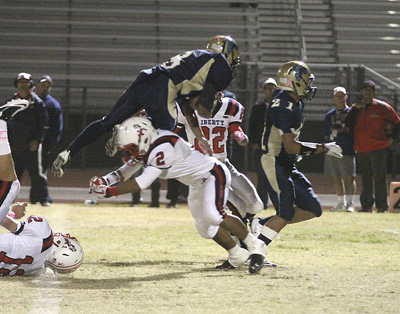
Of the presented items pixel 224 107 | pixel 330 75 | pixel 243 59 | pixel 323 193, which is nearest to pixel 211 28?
pixel 243 59

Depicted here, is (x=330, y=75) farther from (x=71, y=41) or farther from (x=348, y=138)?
(x=71, y=41)

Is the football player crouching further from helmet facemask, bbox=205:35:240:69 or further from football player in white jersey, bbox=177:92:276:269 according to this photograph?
helmet facemask, bbox=205:35:240:69

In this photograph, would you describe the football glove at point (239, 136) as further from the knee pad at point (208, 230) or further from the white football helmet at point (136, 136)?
the white football helmet at point (136, 136)

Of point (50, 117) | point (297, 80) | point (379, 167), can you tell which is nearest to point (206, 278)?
point (297, 80)

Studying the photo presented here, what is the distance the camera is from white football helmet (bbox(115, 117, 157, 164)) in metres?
5.14

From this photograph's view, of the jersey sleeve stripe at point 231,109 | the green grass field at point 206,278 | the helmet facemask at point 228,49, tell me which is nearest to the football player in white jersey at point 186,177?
the green grass field at point 206,278

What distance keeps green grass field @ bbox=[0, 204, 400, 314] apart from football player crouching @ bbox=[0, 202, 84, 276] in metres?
0.10

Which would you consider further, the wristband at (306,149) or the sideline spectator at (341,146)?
the sideline spectator at (341,146)

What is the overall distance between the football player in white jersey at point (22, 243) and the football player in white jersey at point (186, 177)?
53 cm

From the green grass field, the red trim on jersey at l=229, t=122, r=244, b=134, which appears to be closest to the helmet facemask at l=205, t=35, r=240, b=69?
the red trim on jersey at l=229, t=122, r=244, b=134

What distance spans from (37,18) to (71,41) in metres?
1.07

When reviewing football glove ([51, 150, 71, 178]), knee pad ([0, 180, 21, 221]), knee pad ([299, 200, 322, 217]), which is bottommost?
knee pad ([299, 200, 322, 217])

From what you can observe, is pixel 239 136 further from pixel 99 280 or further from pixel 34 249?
pixel 34 249

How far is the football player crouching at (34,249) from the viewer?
515cm
